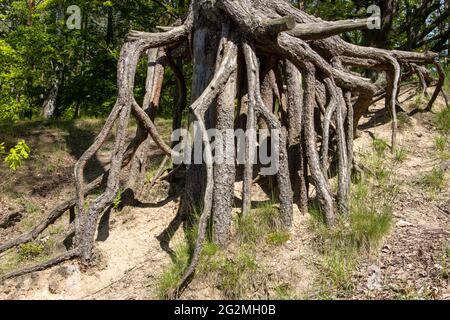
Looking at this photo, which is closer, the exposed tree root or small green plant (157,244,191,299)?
small green plant (157,244,191,299)

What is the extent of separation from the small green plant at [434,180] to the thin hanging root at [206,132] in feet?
9.85

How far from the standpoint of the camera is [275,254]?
4.47 meters

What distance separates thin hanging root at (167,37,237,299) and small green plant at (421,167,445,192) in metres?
3.00

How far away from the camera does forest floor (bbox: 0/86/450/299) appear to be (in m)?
3.99

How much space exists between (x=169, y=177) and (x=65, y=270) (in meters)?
2.00

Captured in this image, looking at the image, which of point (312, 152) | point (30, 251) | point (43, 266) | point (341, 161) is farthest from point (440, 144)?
point (30, 251)

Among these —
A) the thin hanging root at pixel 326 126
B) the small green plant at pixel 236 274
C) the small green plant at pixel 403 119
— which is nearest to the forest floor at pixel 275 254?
the small green plant at pixel 236 274

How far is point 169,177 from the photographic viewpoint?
6211mm

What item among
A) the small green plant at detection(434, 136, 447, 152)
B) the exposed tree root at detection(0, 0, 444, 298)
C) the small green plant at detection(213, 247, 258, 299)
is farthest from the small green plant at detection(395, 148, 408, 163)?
the small green plant at detection(213, 247, 258, 299)

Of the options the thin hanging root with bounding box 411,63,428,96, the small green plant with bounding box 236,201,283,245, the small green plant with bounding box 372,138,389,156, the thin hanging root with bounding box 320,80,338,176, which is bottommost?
the small green plant with bounding box 236,201,283,245

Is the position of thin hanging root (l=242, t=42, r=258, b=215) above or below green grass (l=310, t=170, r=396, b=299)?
above

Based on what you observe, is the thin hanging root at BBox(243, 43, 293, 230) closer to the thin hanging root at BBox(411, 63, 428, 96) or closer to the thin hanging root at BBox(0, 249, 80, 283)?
the thin hanging root at BBox(0, 249, 80, 283)
